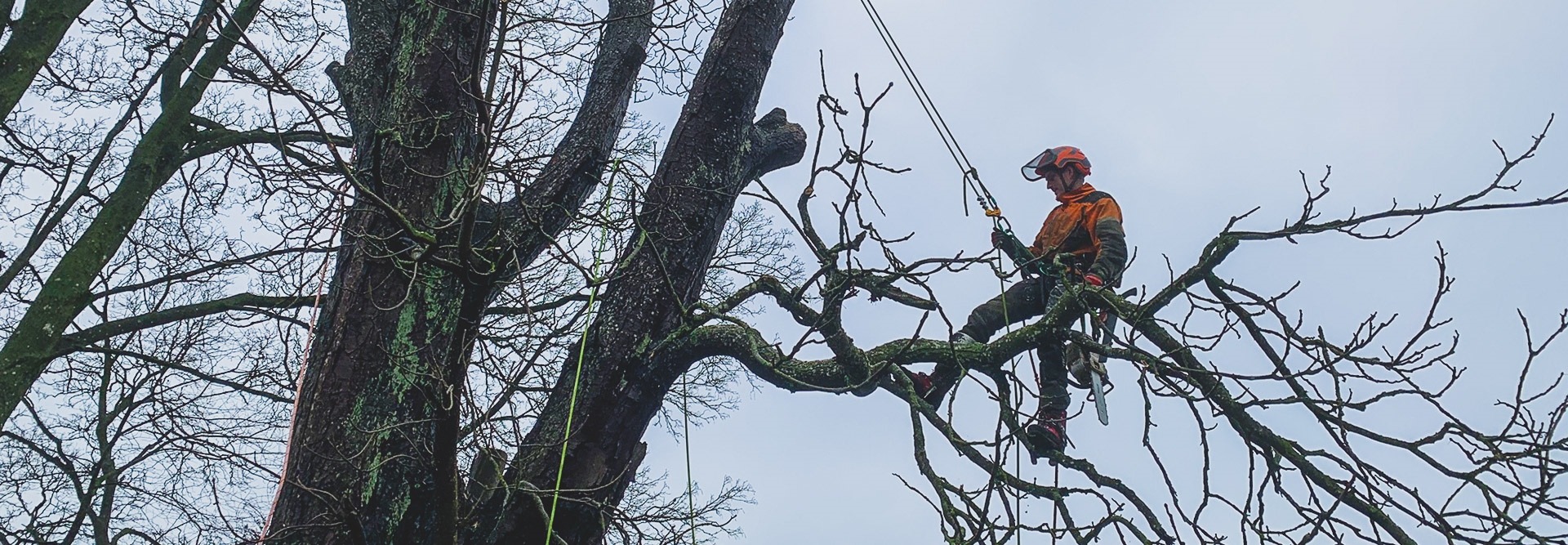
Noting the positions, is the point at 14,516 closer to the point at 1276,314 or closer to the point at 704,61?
the point at 704,61

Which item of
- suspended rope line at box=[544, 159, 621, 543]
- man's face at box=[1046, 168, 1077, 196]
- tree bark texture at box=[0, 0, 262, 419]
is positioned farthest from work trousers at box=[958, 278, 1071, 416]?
tree bark texture at box=[0, 0, 262, 419]

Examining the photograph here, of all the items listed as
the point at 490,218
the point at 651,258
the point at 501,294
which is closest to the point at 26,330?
the point at 501,294

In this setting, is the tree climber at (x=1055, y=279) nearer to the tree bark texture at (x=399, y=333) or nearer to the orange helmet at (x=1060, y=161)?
the orange helmet at (x=1060, y=161)

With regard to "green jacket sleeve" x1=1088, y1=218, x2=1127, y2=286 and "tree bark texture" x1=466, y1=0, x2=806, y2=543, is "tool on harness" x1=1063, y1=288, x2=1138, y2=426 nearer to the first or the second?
"green jacket sleeve" x1=1088, y1=218, x2=1127, y2=286

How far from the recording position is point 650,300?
12.8 feet

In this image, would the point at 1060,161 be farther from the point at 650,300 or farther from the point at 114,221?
the point at 114,221

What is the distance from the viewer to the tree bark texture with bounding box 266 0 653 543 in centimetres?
290

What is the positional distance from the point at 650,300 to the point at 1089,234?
2.21m

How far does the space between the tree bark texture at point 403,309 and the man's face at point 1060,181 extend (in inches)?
107

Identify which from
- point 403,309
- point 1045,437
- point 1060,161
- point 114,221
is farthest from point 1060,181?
point 114,221

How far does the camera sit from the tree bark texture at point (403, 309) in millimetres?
2896

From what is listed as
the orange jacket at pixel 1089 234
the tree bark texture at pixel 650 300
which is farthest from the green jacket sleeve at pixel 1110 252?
the tree bark texture at pixel 650 300

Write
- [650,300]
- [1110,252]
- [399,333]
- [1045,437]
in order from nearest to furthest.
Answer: [399,333] → [650,300] → [1045,437] → [1110,252]

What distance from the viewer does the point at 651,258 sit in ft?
13.0
